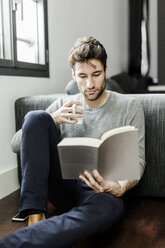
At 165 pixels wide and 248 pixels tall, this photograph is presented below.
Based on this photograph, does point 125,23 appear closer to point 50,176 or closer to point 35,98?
point 35,98

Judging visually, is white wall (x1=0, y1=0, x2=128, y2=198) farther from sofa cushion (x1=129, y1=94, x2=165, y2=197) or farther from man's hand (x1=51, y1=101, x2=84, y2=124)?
sofa cushion (x1=129, y1=94, x2=165, y2=197)

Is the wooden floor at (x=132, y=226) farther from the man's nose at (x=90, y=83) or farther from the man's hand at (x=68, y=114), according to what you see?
the man's nose at (x=90, y=83)

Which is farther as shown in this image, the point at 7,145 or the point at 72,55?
the point at 7,145

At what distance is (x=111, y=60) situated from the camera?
13.0 feet

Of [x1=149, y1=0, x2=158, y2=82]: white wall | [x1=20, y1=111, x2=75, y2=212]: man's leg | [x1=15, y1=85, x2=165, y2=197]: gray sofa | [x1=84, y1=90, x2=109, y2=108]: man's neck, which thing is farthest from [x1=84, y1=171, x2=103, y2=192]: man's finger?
[x1=149, y1=0, x2=158, y2=82]: white wall

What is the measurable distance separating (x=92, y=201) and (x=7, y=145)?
895 mm

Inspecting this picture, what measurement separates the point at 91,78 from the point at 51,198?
21.3 inches

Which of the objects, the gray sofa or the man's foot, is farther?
the gray sofa

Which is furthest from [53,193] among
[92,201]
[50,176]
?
[92,201]

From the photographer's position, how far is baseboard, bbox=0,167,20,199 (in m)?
1.88

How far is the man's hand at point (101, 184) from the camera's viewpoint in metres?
1.13

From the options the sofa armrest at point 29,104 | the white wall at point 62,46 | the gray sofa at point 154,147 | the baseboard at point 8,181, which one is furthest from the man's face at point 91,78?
the baseboard at point 8,181

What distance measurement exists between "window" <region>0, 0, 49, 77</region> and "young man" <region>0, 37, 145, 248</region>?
0.67m

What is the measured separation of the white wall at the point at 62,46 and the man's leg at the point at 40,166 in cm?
62
